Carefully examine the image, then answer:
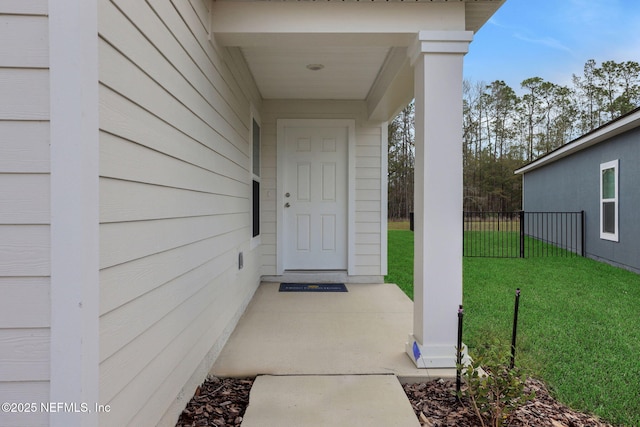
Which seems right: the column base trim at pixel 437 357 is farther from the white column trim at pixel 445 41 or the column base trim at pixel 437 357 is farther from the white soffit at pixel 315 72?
the white soffit at pixel 315 72

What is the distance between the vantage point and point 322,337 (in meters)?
3.02

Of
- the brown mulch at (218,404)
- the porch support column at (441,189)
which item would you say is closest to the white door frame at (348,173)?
the porch support column at (441,189)

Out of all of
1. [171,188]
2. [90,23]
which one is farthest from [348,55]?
[90,23]

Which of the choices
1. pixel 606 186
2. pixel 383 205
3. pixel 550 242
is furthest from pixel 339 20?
pixel 550 242

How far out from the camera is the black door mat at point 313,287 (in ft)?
15.5

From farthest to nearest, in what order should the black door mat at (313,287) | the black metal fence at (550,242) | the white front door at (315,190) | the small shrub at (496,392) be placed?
the black metal fence at (550,242)
the white front door at (315,190)
the black door mat at (313,287)
the small shrub at (496,392)

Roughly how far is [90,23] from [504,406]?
2.18 m

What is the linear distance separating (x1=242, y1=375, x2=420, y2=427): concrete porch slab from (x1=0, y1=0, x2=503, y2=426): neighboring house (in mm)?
358

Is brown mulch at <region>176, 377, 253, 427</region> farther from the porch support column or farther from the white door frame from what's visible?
the white door frame

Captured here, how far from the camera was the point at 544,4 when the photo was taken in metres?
16.2

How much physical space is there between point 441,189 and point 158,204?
163 centimetres

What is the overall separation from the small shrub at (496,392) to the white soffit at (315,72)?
2560 millimetres

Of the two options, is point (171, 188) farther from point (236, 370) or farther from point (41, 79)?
point (236, 370)

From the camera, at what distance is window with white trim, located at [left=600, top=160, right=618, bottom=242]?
21.6 ft
